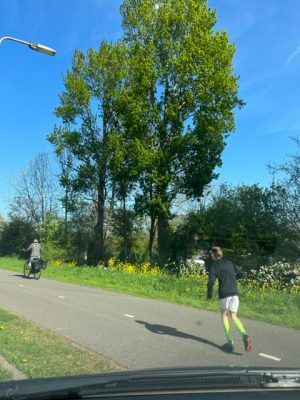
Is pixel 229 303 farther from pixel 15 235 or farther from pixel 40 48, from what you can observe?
pixel 15 235

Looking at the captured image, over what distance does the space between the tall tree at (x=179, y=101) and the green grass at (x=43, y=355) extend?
82.2 feet

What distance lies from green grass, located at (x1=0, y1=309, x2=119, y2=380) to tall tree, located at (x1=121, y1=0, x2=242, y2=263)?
25.1 m

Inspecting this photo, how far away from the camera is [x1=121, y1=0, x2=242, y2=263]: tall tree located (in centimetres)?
3553

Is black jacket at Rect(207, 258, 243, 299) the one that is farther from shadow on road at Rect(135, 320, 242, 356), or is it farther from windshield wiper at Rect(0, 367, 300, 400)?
windshield wiper at Rect(0, 367, 300, 400)

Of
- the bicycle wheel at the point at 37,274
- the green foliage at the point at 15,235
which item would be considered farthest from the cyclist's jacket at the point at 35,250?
the green foliage at the point at 15,235

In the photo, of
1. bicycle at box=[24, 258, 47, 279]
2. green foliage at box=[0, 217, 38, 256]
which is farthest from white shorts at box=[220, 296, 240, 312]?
green foliage at box=[0, 217, 38, 256]

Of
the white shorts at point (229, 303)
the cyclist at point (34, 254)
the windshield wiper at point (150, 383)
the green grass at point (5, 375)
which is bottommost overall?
the green grass at point (5, 375)

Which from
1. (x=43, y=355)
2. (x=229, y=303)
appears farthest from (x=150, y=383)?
(x=229, y=303)

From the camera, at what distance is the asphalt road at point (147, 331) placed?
8.73 metres

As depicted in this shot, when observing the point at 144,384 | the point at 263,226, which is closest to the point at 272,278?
the point at 263,226

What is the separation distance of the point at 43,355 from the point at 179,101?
2950cm

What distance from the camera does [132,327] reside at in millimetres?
11547

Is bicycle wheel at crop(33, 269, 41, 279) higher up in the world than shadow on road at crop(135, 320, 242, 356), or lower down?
higher up

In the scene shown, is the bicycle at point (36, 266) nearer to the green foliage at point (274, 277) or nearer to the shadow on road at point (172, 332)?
the green foliage at point (274, 277)
